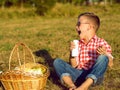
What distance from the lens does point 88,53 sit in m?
5.07

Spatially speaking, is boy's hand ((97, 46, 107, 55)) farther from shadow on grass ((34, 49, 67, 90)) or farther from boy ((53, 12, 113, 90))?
shadow on grass ((34, 49, 67, 90))

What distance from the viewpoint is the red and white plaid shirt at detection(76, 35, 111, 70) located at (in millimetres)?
5039

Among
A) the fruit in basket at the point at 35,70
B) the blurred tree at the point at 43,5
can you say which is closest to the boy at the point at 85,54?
the fruit in basket at the point at 35,70

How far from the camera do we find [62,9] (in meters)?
20.5

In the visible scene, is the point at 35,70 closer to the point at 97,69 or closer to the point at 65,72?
the point at 65,72

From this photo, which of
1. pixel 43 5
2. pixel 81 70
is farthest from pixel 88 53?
pixel 43 5

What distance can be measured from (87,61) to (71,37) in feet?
16.7

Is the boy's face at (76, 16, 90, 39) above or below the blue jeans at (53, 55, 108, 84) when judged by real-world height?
above

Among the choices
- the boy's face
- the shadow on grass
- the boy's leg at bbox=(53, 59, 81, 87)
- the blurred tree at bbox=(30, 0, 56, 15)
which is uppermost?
the boy's face

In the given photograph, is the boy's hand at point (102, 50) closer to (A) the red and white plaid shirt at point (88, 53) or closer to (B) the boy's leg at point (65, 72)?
(A) the red and white plaid shirt at point (88, 53)

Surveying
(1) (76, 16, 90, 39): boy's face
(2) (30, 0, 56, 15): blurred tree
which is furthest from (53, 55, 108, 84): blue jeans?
(2) (30, 0, 56, 15): blurred tree

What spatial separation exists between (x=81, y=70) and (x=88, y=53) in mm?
252

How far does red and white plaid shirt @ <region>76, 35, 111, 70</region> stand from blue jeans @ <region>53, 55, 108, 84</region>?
10cm

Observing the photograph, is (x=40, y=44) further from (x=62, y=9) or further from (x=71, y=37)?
(x=62, y=9)
